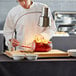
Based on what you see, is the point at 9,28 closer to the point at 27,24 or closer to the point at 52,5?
the point at 27,24

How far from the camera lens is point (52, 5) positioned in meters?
7.34

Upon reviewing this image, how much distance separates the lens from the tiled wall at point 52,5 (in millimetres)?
7250

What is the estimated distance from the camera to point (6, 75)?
271cm

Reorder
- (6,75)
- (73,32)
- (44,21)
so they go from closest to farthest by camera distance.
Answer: (6,75), (44,21), (73,32)

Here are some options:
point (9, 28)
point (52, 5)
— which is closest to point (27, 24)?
point (9, 28)

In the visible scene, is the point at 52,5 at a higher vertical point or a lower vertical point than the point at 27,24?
higher

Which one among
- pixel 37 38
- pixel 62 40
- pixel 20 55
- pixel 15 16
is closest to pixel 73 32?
pixel 62 40

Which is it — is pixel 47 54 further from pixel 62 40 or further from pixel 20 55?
pixel 62 40

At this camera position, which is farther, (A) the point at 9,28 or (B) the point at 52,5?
(B) the point at 52,5

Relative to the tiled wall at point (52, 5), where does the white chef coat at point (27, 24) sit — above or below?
below

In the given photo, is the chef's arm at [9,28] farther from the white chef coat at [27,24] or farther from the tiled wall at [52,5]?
the tiled wall at [52,5]

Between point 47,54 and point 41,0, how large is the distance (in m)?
4.36

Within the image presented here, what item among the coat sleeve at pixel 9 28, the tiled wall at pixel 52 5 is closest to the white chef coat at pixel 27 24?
the coat sleeve at pixel 9 28

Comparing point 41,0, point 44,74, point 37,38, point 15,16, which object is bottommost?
point 44,74
